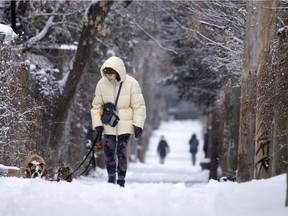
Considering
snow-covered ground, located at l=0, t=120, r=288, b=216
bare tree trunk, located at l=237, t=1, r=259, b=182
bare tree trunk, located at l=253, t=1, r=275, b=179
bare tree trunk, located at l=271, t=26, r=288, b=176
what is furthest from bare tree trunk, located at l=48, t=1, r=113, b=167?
snow-covered ground, located at l=0, t=120, r=288, b=216

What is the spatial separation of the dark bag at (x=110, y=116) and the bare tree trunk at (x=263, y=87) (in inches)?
83.5

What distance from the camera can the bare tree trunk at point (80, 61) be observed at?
17.9 m

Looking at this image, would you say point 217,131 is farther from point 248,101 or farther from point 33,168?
point 33,168

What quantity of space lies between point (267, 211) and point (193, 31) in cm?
1096

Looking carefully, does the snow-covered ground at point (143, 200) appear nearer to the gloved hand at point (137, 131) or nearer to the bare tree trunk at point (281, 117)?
the bare tree trunk at point (281, 117)

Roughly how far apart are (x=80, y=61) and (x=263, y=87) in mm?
7450

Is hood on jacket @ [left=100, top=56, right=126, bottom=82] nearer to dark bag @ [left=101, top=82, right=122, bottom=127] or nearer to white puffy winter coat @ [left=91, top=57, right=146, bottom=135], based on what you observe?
white puffy winter coat @ [left=91, top=57, right=146, bottom=135]

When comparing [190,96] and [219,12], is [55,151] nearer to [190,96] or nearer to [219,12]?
[219,12]

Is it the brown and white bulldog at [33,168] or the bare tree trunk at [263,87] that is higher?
the bare tree trunk at [263,87]

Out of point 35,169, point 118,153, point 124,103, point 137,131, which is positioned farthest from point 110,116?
point 35,169

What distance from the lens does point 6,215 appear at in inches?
318

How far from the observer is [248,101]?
12.6m

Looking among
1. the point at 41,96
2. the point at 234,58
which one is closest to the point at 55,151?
the point at 41,96

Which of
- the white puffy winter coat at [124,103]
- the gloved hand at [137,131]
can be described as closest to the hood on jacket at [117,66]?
the white puffy winter coat at [124,103]
